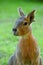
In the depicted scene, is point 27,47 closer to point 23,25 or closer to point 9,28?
point 23,25

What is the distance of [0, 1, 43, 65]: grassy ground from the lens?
4125 mm

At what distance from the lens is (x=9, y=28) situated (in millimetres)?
5727

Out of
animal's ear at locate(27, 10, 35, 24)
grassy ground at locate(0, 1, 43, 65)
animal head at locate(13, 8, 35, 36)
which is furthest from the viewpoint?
grassy ground at locate(0, 1, 43, 65)

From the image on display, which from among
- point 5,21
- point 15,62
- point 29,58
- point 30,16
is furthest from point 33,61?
point 5,21

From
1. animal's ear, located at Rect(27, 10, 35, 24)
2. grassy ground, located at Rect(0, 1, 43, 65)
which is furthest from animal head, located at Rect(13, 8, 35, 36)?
grassy ground, located at Rect(0, 1, 43, 65)

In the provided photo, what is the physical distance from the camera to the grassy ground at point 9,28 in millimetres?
4125

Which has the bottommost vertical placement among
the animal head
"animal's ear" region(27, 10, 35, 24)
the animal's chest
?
the animal's chest

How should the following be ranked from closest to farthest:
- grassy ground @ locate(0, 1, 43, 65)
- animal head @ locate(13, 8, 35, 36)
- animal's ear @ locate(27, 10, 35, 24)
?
animal head @ locate(13, 8, 35, 36)
animal's ear @ locate(27, 10, 35, 24)
grassy ground @ locate(0, 1, 43, 65)

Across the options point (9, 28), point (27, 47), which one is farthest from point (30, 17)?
point (9, 28)

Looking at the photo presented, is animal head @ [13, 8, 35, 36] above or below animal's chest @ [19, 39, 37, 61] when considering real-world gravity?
above

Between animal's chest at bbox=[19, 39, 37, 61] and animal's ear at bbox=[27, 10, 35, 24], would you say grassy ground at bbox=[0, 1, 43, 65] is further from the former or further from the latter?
animal's ear at bbox=[27, 10, 35, 24]

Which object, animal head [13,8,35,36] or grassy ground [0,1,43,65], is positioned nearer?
animal head [13,8,35,36]

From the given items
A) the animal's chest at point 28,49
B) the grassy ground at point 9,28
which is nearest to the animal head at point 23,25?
the animal's chest at point 28,49

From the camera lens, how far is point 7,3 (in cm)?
902
